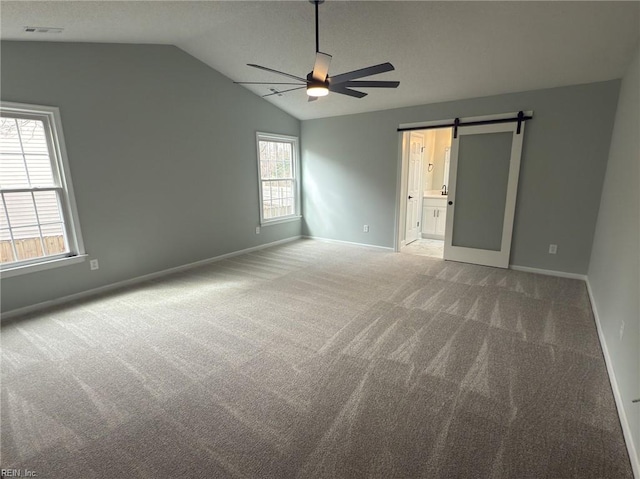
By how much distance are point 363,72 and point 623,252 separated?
242 centimetres

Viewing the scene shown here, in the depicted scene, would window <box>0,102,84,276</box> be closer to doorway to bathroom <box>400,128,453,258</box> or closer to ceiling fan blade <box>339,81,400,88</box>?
ceiling fan blade <box>339,81,400,88</box>

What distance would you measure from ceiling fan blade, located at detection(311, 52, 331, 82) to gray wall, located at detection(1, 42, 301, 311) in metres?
2.54

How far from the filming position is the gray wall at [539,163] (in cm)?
360

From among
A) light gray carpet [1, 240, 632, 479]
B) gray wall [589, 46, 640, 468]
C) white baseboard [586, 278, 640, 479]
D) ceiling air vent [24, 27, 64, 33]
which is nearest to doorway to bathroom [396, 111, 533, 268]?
gray wall [589, 46, 640, 468]

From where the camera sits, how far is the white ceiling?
2580 mm

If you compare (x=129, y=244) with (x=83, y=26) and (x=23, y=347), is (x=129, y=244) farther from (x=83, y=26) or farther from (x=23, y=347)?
(x=83, y=26)

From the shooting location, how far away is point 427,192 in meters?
6.65

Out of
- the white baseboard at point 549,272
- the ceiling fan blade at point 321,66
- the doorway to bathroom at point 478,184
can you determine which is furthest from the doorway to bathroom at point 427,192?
the ceiling fan blade at point 321,66

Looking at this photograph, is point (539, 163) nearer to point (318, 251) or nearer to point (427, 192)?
point (427, 192)

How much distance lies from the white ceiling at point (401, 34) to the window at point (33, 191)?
77 cm

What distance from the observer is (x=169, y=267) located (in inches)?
170

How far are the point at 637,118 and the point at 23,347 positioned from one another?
5.34m

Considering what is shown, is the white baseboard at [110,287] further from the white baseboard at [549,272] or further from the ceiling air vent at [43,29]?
the white baseboard at [549,272]

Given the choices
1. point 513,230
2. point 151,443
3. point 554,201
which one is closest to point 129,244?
point 151,443
